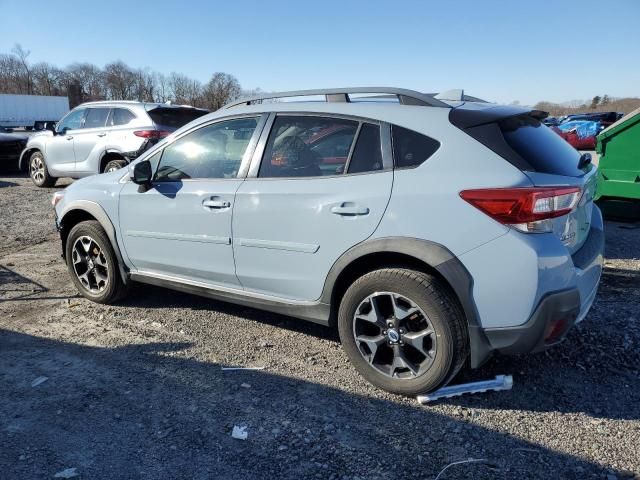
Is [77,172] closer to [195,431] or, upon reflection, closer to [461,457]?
[195,431]

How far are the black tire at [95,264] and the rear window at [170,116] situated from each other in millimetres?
5402

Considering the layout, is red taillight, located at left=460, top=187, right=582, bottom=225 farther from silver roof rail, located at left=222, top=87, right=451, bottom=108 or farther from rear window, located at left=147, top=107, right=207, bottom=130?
rear window, located at left=147, top=107, right=207, bottom=130

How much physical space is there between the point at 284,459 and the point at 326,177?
65.5 inches

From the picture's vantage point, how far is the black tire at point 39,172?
38.4 feet

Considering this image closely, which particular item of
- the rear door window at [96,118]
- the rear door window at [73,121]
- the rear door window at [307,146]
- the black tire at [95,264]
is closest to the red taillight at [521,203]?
the rear door window at [307,146]

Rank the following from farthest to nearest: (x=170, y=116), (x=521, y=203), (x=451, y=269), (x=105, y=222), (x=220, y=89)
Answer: (x=220, y=89), (x=170, y=116), (x=105, y=222), (x=451, y=269), (x=521, y=203)

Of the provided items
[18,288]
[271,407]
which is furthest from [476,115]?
[18,288]

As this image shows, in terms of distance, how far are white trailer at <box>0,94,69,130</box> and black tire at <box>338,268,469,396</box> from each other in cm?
4042

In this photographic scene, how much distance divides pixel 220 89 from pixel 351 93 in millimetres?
72236

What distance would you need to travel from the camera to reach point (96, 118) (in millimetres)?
10438

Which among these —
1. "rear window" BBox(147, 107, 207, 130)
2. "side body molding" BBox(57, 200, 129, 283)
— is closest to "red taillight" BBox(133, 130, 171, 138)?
"rear window" BBox(147, 107, 207, 130)

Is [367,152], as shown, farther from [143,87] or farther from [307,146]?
[143,87]

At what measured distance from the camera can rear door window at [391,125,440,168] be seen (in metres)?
2.99

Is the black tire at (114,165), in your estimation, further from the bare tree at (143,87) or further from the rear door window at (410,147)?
the bare tree at (143,87)
